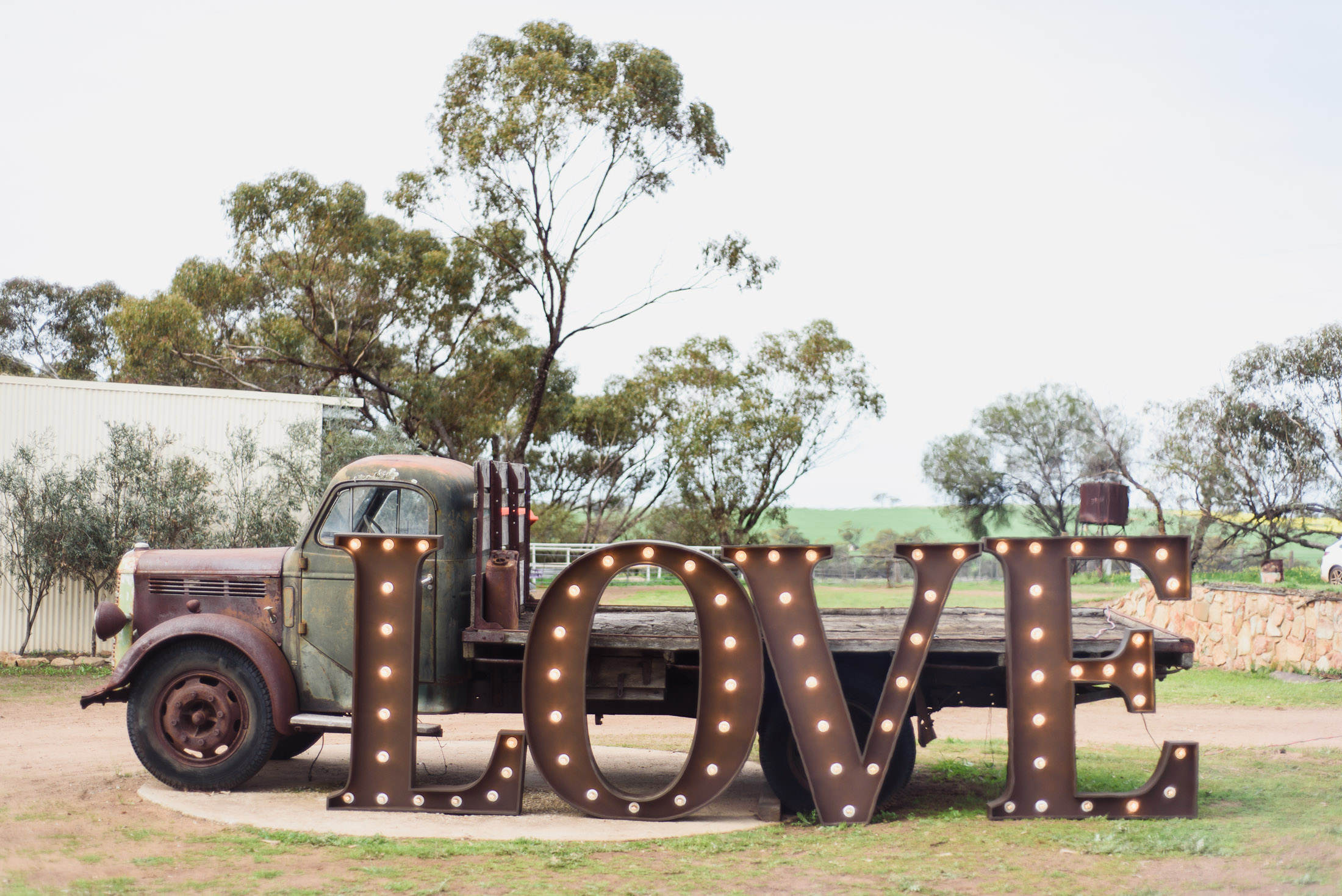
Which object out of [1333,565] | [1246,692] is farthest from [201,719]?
[1333,565]

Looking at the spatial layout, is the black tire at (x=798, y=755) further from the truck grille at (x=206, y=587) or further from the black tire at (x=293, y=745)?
the black tire at (x=293, y=745)

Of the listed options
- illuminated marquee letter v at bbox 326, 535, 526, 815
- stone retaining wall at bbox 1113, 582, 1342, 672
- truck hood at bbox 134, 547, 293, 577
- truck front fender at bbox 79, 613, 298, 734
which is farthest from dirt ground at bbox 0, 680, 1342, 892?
stone retaining wall at bbox 1113, 582, 1342, 672

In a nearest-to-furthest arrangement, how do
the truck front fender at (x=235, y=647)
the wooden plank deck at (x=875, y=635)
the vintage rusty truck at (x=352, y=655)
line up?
1. the wooden plank deck at (x=875, y=635)
2. the vintage rusty truck at (x=352, y=655)
3. the truck front fender at (x=235, y=647)

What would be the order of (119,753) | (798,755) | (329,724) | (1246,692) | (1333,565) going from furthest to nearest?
(1333,565)
(1246,692)
(119,753)
(329,724)
(798,755)

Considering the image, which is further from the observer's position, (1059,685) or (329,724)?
(329,724)

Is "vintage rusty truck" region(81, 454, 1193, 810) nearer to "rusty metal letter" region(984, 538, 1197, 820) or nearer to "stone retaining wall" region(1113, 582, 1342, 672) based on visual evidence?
"rusty metal letter" region(984, 538, 1197, 820)

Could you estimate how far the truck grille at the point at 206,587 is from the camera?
8430mm

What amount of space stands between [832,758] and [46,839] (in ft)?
15.9

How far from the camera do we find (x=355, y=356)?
32938 mm

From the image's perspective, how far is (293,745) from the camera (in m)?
9.69

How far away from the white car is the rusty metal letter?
19.5 metres

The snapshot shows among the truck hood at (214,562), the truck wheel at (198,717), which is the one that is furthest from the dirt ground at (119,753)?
the truck hood at (214,562)

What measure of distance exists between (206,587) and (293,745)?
6.12 ft

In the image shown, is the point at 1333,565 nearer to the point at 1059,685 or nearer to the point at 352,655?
the point at 1059,685
